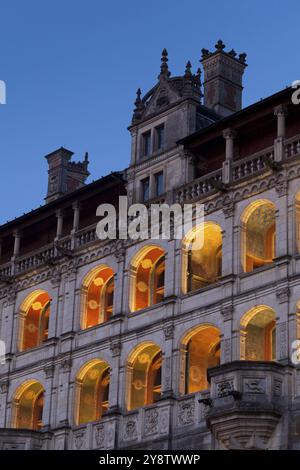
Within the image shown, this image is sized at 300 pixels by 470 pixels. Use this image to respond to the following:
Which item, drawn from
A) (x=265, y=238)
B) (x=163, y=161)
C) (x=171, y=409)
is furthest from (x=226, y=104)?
(x=171, y=409)

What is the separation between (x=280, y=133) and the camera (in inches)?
1953

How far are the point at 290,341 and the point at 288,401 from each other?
2016 millimetres

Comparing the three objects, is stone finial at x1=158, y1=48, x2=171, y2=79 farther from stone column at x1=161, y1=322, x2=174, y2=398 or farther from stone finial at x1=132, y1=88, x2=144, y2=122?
stone column at x1=161, y1=322, x2=174, y2=398

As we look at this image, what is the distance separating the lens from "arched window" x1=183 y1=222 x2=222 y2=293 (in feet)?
169

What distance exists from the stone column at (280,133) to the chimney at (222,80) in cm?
696

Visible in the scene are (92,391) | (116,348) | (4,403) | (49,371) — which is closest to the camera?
(116,348)

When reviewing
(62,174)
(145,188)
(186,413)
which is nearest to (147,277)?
(145,188)

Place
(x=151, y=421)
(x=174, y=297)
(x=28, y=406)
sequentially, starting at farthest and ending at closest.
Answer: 1. (x=28, y=406)
2. (x=174, y=297)
3. (x=151, y=421)

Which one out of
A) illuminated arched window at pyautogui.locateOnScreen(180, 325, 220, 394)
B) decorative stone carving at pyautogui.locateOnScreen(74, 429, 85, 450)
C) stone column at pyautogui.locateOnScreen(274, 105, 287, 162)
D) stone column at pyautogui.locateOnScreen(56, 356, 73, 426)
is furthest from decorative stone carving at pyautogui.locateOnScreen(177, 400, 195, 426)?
stone column at pyautogui.locateOnScreen(274, 105, 287, 162)

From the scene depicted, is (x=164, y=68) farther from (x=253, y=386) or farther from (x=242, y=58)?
(x=253, y=386)

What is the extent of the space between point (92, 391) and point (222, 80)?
44.2 ft

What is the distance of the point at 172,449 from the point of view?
158 feet

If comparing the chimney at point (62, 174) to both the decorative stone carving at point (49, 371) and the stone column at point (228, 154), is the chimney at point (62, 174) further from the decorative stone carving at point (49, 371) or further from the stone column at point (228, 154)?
the stone column at point (228, 154)

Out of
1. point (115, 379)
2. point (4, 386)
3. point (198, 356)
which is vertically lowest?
point (115, 379)
